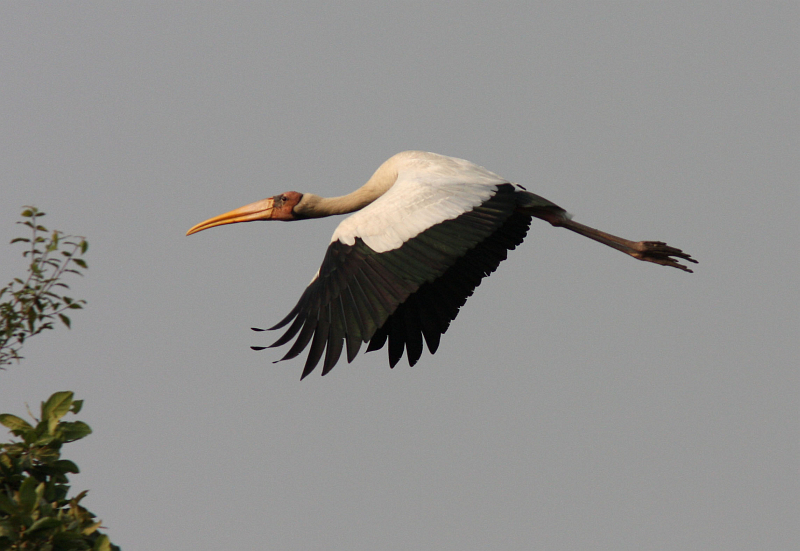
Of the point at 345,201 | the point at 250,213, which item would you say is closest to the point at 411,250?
the point at 345,201

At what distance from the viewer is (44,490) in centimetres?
381

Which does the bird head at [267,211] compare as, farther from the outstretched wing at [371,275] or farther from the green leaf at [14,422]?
the green leaf at [14,422]

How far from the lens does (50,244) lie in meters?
4.75

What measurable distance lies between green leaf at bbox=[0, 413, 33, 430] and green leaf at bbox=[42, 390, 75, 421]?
8 centimetres

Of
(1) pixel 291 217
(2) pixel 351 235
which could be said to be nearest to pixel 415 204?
(2) pixel 351 235

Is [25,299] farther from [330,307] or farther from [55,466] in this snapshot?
[330,307]

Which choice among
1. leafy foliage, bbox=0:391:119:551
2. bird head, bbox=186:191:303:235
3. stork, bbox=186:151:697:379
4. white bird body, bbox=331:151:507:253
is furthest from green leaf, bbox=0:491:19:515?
bird head, bbox=186:191:303:235

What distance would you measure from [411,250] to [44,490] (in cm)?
301

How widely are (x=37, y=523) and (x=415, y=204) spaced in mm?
3665

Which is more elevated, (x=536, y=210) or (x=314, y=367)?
(x=536, y=210)

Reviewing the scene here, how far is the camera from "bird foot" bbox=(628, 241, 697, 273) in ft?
25.8

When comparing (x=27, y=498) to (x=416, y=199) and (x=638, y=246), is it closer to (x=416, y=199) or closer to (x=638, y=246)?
(x=416, y=199)

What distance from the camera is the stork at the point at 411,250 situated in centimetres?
591

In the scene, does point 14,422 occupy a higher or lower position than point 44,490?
higher
